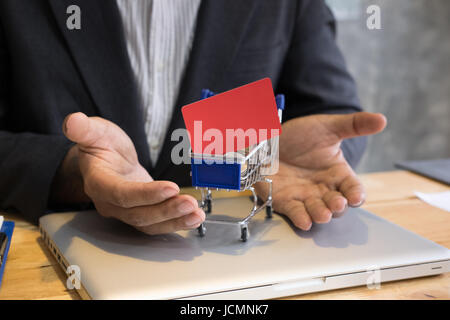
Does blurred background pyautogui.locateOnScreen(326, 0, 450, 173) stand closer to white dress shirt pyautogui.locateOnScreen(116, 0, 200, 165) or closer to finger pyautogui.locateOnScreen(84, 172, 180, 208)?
white dress shirt pyautogui.locateOnScreen(116, 0, 200, 165)

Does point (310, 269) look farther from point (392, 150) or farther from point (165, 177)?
point (392, 150)

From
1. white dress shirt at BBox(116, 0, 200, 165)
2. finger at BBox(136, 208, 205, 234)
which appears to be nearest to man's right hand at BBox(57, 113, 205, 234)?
finger at BBox(136, 208, 205, 234)

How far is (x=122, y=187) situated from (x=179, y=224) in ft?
0.30

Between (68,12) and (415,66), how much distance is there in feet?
7.48

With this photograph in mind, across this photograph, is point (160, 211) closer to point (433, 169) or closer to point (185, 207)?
point (185, 207)

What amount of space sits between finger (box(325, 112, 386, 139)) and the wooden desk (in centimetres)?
18

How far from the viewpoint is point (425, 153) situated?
9.33ft

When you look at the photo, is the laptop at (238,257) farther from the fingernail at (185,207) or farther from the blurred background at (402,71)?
the blurred background at (402,71)

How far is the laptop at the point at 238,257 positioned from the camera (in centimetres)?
53

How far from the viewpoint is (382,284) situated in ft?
1.94

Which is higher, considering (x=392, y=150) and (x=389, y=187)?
(x=389, y=187)

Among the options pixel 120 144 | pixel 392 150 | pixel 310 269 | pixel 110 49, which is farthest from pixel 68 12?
pixel 392 150

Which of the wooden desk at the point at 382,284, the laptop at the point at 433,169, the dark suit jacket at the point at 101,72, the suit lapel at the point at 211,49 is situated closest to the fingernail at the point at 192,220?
the wooden desk at the point at 382,284
